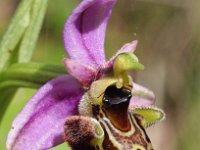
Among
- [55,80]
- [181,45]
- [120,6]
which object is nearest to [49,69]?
[55,80]

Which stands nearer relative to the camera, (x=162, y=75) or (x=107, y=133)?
(x=107, y=133)

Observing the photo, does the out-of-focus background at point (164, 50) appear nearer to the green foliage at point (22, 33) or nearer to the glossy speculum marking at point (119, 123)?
the green foliage at point (22, 33)

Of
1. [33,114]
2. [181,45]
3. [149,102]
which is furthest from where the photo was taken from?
[181,45]

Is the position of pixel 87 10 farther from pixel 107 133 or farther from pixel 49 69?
pixel 107 133

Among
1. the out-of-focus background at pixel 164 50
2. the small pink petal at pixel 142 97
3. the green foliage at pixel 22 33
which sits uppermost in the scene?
the green foliage at pixel 22 33

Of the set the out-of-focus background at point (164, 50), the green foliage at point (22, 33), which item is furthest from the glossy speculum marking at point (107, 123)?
the out-of-focus background at point (164, 50)

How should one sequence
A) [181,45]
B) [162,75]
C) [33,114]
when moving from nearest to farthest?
[33,114] < [162,75] < [181,45]

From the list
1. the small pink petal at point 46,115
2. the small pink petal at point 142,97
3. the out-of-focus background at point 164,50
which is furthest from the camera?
the out-of-focus background at point 164,50

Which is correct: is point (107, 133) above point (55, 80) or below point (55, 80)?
below
